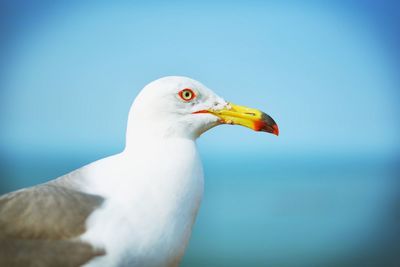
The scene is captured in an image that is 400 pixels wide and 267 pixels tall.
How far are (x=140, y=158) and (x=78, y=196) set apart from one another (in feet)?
0.60

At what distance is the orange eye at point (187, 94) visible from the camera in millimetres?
1704

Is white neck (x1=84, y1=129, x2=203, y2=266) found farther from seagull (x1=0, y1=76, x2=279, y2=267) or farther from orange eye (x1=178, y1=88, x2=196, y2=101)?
orange eye (x1=178, y1=88, x2=196, y2=101)

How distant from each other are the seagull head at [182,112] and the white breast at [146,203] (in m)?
0.05

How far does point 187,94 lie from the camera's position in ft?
5.63

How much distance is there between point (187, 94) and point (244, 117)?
17 centimetres

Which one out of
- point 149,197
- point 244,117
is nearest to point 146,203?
point 149,197

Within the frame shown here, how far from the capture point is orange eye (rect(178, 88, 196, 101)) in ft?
5.59

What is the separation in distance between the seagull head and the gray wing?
25 centimetres

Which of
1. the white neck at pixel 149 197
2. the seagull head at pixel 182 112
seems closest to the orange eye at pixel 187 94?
the seagull head at pixel 182 112

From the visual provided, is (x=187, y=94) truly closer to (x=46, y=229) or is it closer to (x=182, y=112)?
(x=182, y=112)

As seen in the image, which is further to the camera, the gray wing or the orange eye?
the orange eye

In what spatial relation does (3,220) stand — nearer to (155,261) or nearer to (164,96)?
(155,261)

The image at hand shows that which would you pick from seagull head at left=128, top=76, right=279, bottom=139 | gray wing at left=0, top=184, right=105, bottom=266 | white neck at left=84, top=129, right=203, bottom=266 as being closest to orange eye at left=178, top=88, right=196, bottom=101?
seagull head at left=128, top=76, right=279, bottom=139

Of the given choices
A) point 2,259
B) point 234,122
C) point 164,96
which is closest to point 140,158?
point 164,96
